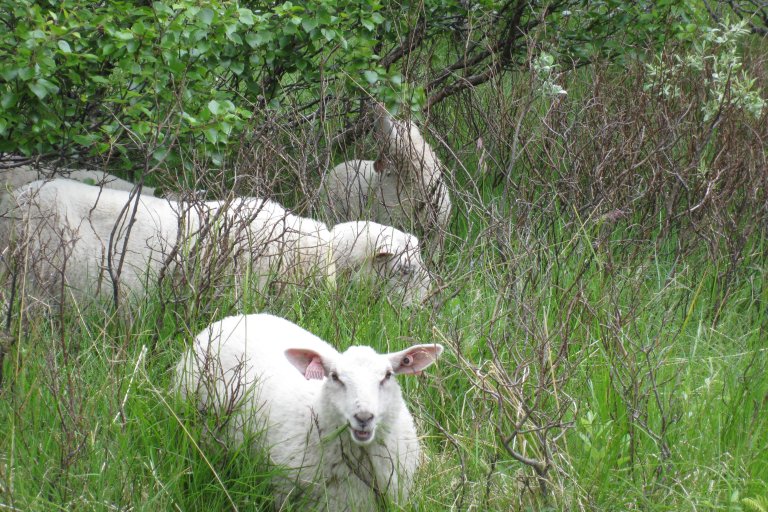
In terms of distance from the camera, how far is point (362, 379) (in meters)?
3.26

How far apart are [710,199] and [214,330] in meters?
2.85

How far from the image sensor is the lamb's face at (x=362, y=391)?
3.20 metres

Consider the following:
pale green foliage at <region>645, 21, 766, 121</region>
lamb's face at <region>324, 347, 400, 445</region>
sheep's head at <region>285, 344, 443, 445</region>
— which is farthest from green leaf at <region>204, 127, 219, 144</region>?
pale green foliage at <region>645, 21, 766, 121</region>

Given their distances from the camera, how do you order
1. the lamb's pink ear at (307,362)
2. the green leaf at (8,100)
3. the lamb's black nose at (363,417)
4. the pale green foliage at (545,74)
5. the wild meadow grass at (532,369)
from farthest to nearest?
1. the pale green foliage at (545,74)
2. the green leaf at (8,100)
3. the lamb's pink ear at (307,362)
4. the wild meadow grass at (532,369)
5. the lamb's black nose at (363,417)

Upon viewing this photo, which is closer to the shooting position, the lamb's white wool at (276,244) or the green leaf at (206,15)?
the lamb's white wool at (276,244)

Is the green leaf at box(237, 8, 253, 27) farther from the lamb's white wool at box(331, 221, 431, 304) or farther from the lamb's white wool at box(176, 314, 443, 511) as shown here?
the lamb's white wool at box(176, 314, 443, 511)

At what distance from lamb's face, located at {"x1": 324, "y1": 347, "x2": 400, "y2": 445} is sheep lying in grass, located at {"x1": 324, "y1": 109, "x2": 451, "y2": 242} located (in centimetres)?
221

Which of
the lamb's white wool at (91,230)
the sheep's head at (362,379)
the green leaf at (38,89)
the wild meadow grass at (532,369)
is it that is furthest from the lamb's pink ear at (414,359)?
the green leaf at (38,89)

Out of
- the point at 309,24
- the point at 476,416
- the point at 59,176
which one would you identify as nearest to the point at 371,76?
the point at 309,24

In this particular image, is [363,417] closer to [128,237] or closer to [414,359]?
[414,359]

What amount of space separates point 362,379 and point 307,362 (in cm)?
31

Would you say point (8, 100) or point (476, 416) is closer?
point (476, 416)

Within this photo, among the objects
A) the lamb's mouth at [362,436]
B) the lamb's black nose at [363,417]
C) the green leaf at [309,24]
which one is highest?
the green leaf at [309,24]

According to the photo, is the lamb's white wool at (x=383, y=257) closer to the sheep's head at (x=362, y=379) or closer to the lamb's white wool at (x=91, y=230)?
the lamb's white wool at (x=91, y=230)
